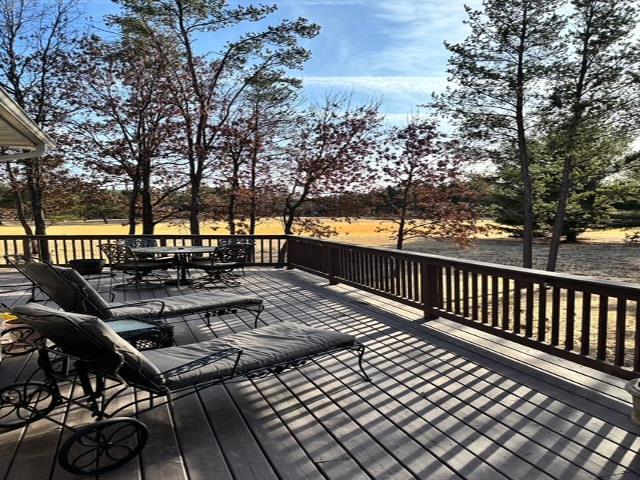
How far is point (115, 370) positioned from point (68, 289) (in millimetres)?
2031

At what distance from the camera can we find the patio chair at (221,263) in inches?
302

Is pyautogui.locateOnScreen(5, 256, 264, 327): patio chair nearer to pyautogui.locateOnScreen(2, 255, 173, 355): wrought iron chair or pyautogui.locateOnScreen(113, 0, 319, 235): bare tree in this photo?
pyautogui.locateOnScreen(2, 255, 173, 355): wrought iron chair

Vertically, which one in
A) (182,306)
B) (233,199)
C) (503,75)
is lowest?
(182,306)

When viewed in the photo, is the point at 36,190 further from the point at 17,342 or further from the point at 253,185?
the point at 17,342

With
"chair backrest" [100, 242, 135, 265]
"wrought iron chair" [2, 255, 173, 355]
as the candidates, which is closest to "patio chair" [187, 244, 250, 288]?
"chair backrest" [100, 242, 135, 265]

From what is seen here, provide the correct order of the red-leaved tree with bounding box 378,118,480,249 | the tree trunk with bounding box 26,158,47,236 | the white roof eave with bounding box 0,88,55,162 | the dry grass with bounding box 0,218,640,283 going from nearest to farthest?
the white roof eave with bounding box 0,88,55,162
the tree trunk with bounding box 26,158,47,236
the red-leaved tree with bounding box 378,118,480,249
the dry grass with bounding box 0,218,640,283

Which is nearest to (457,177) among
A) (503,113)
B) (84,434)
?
(503,113)

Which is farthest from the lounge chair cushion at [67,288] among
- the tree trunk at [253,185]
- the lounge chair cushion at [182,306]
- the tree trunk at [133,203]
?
the tree trunk at [253,185]

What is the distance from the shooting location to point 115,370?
7.71ft

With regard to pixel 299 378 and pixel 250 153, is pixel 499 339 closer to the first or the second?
pixel 299 378

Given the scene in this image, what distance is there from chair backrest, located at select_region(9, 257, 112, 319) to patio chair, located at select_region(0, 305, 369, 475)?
839mm

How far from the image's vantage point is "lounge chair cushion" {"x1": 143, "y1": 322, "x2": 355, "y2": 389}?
266 cm

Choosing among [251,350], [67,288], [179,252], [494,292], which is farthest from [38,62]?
[494,292]

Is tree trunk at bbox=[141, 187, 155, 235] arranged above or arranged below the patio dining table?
above
